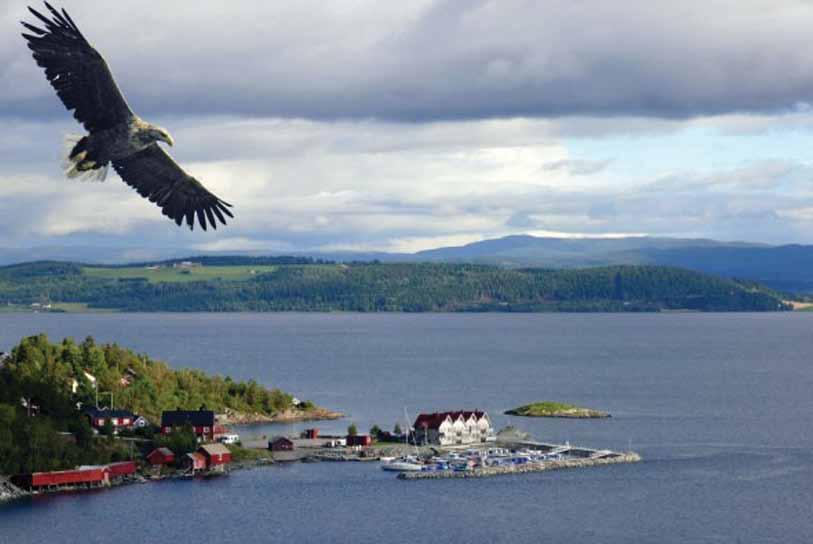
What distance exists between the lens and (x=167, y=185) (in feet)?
71.8

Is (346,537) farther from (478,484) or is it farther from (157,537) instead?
(478,484)

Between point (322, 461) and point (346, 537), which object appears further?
point (322, 461)

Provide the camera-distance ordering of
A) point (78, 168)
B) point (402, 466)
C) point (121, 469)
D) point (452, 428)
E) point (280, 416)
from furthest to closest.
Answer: point (280, 416), point (452, 428), point (402, 466), point (121, 469), point (78, 168)

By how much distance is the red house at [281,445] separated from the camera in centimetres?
9000

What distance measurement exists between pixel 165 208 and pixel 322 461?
221 feet

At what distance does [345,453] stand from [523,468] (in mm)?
11402

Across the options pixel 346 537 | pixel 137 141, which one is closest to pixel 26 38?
pixel 137 141

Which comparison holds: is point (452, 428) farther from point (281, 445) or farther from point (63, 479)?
point (63, 479)

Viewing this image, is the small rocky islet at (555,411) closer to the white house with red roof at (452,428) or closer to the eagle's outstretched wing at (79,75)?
the white house with red roof at (452,428)

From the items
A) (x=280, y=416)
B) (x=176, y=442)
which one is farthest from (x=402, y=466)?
(x=280, y=416)

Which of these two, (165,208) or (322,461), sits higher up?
(165,208)

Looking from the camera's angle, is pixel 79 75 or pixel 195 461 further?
pixel 195 461

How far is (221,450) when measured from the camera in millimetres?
85312

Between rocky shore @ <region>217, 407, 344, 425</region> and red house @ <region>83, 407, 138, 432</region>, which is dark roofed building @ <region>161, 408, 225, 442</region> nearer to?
red house @ <region>83, 407, 138, 432</region>
